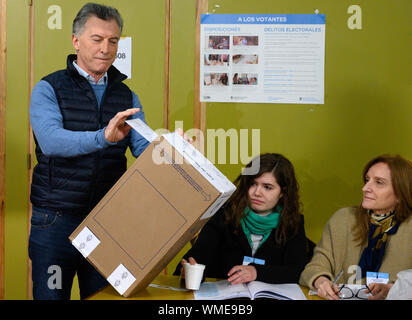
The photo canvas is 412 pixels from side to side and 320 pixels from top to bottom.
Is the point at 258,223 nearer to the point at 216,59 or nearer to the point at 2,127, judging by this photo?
the point at 216,59

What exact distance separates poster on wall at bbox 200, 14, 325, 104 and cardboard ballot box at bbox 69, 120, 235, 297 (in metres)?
1.45

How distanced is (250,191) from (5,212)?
167 centimetres

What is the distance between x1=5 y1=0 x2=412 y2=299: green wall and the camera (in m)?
2.79

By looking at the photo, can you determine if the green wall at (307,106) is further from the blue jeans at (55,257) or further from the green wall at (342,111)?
the blue jeans at (55,257)

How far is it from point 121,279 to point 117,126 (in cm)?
53

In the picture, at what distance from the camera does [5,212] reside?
2.95 m

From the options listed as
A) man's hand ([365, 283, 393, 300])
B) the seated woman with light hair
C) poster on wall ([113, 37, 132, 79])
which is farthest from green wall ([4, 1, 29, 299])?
man's hand ([365, 283, 393, 300])

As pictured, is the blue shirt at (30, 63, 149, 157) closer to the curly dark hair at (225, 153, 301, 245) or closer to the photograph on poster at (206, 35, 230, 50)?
the curly dark hair at (225, 153, 301, 245)

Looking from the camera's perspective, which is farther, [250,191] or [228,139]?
[228,139]

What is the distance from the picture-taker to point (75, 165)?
1888 mm

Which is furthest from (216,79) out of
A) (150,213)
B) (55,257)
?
(150,213)

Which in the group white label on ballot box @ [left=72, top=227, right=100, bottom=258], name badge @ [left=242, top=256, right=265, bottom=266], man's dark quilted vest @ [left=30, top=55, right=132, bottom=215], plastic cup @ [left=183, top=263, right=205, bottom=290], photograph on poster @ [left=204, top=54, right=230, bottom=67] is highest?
photograph on poster @ [left=204, top=54, right=230, bottom=67]
